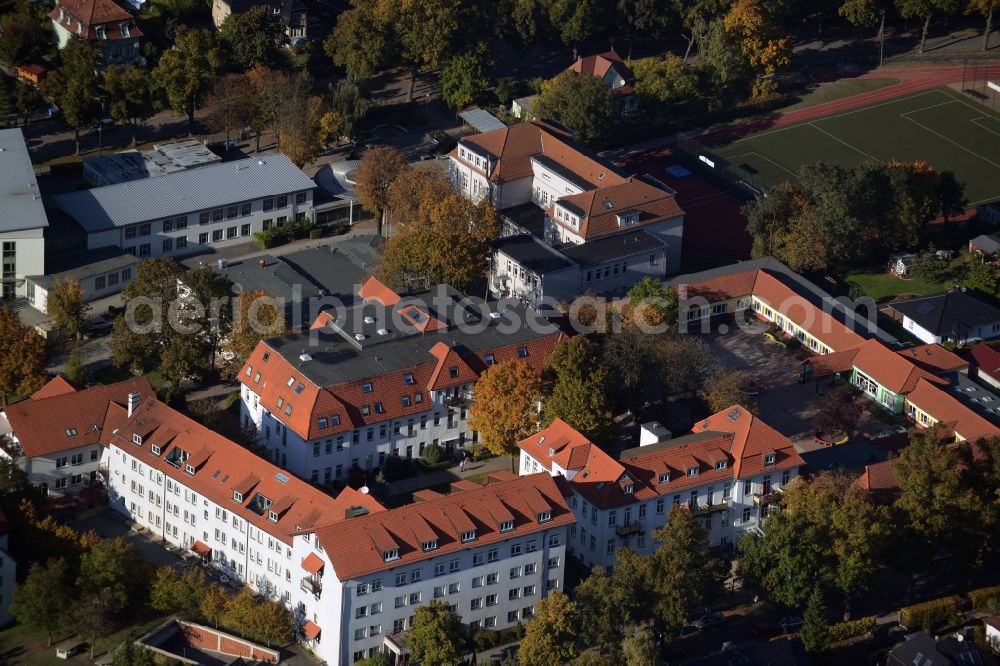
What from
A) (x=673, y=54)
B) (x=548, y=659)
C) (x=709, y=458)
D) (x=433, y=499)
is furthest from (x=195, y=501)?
(x=673, y=54)

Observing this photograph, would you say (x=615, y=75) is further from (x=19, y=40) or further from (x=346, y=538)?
(x=346, y=538)

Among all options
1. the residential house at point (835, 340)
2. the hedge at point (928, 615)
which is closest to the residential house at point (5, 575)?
the hedge at point (928, 615)

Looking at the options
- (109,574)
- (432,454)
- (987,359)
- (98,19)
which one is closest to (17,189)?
(98,19)

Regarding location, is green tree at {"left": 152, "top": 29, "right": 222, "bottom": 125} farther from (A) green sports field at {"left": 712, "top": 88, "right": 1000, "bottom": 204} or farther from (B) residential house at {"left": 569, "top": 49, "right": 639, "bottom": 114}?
(A) green sports field at {"left": 712, "top": 88, "right": 1000, "bottom": 204}

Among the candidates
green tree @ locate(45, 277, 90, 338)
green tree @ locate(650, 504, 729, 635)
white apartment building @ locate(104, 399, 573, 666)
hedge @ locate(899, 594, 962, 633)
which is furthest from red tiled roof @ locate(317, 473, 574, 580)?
green tree @ locate(45, 277, 90, 338)

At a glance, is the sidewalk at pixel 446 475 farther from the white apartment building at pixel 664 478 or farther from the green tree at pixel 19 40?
the green tree at pixel 19 40
